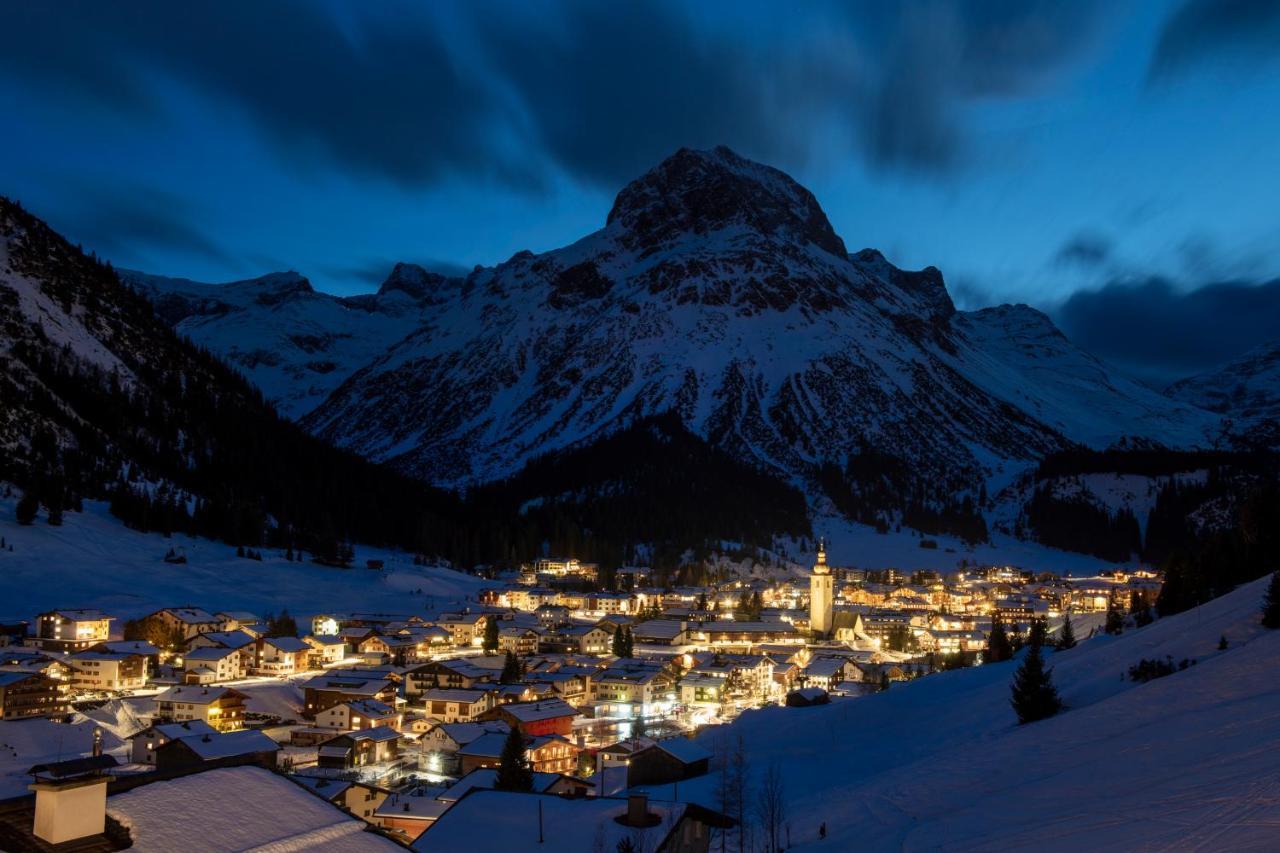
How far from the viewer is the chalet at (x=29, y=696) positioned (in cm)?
5194

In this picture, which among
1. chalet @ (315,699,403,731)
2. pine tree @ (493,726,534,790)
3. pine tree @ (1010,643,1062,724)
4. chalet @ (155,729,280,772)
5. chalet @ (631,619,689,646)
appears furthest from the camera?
chalet @ (631,619,689,646)

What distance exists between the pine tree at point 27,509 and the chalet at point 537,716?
179 ft

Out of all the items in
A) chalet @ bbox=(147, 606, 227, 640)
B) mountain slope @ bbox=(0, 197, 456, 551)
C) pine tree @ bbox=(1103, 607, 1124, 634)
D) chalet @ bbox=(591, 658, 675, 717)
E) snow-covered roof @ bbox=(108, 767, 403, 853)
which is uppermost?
mountain slope @ bbox=(0, 197, 456, 551)

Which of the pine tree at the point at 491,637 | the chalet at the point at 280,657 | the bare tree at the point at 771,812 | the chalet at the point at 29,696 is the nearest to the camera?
the bare tree at the point at 771,812

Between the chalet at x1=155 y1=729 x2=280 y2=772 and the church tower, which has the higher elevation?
the church tower

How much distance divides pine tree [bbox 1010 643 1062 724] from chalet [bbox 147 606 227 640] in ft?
203

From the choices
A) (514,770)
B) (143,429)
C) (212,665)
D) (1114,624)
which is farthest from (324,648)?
(1114,624)

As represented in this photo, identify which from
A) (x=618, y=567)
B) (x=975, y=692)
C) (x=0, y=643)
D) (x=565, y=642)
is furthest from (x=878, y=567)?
(x=0, y=643)

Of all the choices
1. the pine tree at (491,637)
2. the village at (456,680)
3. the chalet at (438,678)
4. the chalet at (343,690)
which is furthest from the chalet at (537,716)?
the pine tree at (491,637)

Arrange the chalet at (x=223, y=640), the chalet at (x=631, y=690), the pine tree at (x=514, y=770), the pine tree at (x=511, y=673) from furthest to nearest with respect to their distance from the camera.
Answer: the chalet at (x=223, y=640)
the pine tree at (x=511, y=673)
the chalet at (x=631, y=690)
the pine tree at (x=514, y=770)

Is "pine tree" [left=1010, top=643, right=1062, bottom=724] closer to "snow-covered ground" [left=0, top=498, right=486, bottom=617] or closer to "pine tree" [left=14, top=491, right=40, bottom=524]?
"snow-covered ground" [left=0, top=498, right=486, bottom=617]

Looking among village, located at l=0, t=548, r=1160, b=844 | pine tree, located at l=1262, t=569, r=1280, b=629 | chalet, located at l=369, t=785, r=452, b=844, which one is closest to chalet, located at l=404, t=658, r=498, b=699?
village, located at l=0, t=548, r=1160, b=844

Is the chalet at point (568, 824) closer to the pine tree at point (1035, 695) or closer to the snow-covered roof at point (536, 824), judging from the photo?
the snow-covered roof at point (536, 824)

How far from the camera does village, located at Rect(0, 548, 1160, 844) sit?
40.7m
